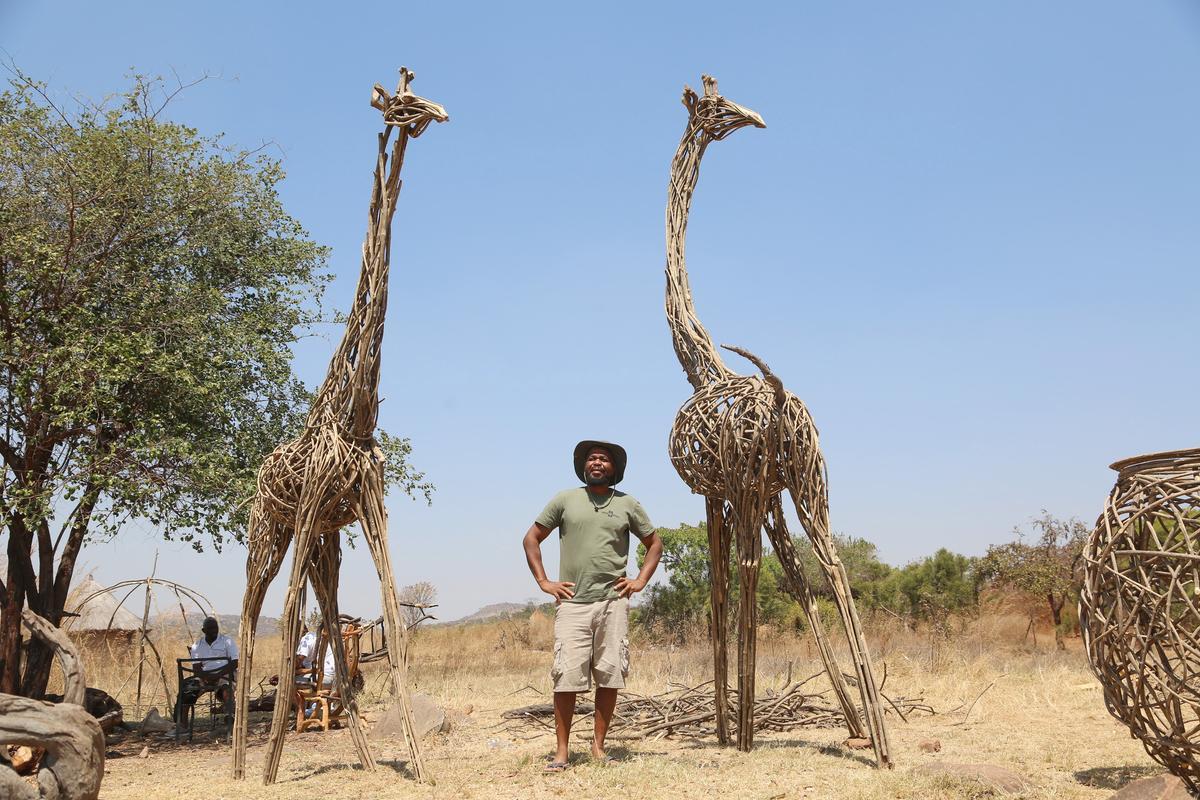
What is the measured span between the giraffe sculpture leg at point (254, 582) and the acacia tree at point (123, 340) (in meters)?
2.18

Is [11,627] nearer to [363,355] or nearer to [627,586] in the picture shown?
[363,355]

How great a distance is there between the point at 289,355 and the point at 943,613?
14336 millimetres

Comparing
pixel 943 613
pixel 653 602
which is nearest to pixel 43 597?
pixel 653 602

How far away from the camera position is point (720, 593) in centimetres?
646

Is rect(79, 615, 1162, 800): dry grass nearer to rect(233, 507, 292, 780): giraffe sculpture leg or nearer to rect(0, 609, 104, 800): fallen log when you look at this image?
rect(233, 507, 292, 780): giraffe sculpture leg

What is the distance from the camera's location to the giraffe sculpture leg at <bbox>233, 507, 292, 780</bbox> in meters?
6.06

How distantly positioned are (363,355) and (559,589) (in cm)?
191

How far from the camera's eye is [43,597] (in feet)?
28.1

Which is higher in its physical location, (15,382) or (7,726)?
(15,382)

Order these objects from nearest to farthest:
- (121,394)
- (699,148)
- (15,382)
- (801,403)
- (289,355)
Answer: (801,403), (699,148), (15,382), (121,394), (289,355)

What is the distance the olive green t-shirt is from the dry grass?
3.64ft

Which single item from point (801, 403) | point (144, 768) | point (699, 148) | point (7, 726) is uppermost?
point (699, 148)

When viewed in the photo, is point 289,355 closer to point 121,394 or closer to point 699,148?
point 121,394

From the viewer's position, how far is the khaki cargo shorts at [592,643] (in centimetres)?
580
